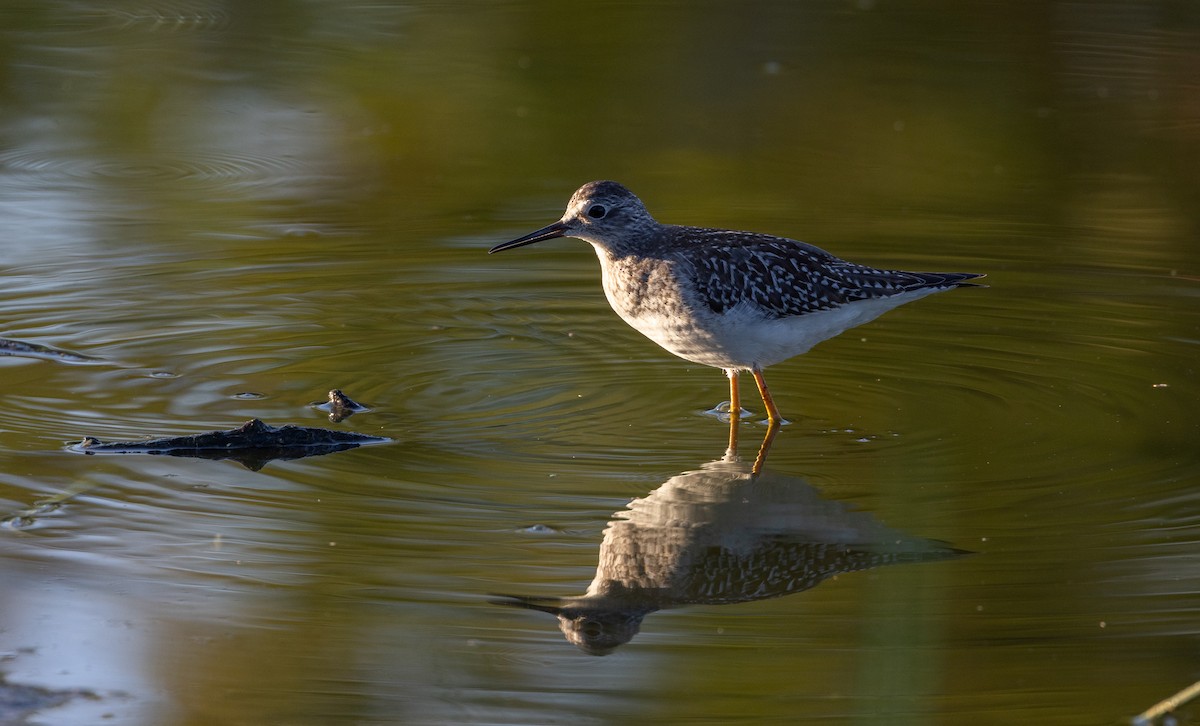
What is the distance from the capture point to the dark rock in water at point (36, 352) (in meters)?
8.09

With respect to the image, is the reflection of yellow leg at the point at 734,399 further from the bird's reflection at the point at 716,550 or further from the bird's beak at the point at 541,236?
the bird's beak at the point at 541,236

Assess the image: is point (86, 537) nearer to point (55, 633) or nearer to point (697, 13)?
point (55, 633)

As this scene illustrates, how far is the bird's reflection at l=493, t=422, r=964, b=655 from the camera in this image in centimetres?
527

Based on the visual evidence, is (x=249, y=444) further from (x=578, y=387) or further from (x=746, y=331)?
(x=746, y=331)

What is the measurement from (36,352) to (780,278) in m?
4.03

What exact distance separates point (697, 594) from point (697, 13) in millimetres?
11726

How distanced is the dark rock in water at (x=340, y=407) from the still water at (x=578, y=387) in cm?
8

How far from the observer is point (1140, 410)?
7.34 m

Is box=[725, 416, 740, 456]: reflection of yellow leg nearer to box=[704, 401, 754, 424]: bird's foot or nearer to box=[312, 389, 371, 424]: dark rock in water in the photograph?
box=[704, 401, 754, 424]: bird's foot

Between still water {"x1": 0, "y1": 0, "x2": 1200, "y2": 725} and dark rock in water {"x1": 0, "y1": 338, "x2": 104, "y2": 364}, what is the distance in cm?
2

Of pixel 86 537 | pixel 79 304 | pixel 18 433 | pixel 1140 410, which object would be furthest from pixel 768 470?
pixel 79 304

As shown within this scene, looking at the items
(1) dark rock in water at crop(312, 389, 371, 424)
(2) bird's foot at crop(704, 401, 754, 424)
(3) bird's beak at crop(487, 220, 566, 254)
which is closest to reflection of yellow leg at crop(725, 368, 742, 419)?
(2) bird's foot at crop(704, 401, 754, 424)

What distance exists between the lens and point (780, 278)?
26.1 ft

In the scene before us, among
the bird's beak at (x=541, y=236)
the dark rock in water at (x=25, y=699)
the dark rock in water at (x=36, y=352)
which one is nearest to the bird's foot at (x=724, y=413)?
the bird's beak at (x=541, y=236)
